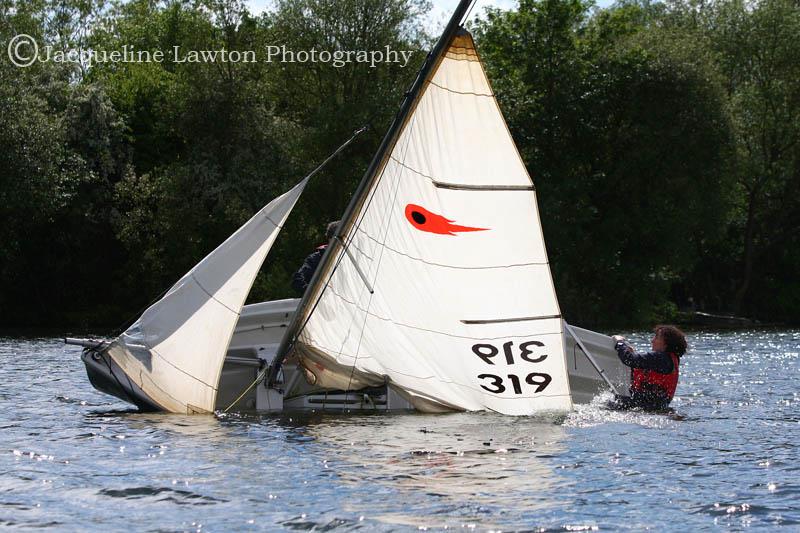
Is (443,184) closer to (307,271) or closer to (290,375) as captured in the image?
(307,271)

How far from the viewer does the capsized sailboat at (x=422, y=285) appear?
13.8m

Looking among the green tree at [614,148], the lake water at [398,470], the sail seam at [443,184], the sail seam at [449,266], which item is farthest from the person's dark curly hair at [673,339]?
the green tree at [614,148]

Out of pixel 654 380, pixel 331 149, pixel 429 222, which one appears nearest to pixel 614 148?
pixel 331 149

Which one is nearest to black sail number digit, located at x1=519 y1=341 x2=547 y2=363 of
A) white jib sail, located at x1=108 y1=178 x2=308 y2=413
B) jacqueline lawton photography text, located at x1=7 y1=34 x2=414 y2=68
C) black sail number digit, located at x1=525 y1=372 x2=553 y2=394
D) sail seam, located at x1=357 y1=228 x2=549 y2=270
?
black sail number digit, located at x1=525 y1=372 x2=553 y2=394

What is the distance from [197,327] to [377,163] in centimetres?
292

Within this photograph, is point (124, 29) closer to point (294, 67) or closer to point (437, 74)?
point (294, 67)

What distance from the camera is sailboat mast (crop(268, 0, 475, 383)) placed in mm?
13688

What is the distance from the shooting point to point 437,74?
13.8 meters

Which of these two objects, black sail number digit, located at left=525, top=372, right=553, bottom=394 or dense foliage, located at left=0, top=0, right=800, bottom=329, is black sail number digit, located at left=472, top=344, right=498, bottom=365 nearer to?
black sail number digit, located at left=525, top=372, right=553, bottom=394

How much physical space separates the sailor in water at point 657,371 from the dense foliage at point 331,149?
27259 millimetres

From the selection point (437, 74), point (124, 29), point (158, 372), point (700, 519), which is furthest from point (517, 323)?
Result: point (124, 29)

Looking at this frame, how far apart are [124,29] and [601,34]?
3239cm

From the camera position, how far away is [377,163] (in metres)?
13.8

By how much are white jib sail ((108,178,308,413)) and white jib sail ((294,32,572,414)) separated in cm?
92
